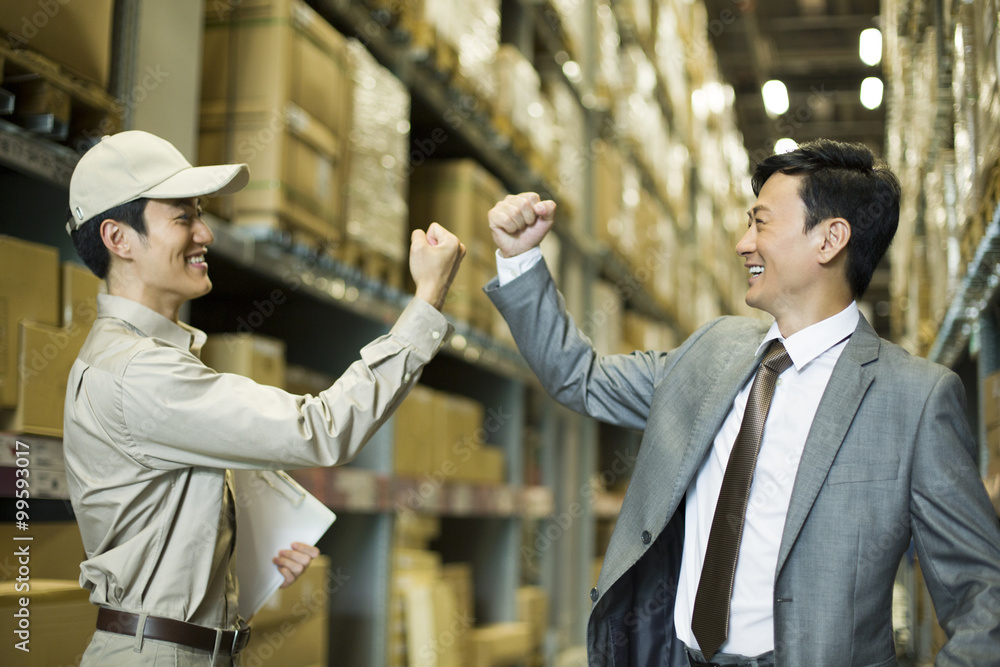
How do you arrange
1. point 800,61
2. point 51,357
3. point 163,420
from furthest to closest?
point 800,61
point 51,357
point 163,420

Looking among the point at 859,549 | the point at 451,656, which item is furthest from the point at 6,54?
the point at 451,656

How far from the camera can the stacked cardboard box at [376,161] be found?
3.76 meters

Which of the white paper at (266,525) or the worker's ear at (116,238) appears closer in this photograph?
the worker's ear at (116,238)

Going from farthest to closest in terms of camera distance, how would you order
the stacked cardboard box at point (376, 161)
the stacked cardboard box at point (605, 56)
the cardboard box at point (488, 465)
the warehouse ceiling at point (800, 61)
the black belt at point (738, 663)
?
the warehouse ceiling at point (800, 61), the stacked cardboard box at point (605, 56), the cardboard box at point (488, 465), the stacked cardboard box at point (376, 161), the black belt at point (738, 663)

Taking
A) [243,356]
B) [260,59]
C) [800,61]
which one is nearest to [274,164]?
[260,59]

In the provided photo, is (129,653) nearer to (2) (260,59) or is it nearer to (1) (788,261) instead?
(1) (788,261)

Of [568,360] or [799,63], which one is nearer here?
[568,360]

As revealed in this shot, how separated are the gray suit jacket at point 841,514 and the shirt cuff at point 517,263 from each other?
19 millimetres

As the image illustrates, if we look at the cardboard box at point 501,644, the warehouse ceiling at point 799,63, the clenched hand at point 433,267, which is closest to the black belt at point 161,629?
the clenched hand at point 433,267

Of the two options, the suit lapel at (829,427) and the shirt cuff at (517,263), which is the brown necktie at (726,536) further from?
the shirt cuff at (517,263)

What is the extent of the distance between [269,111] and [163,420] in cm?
165

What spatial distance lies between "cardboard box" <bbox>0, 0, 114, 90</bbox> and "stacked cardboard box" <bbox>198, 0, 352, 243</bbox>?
0.67 m

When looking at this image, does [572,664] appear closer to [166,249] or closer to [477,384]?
[477,384]

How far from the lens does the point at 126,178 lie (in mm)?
2098
